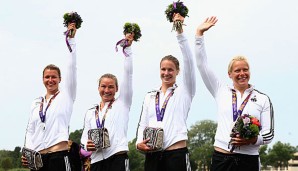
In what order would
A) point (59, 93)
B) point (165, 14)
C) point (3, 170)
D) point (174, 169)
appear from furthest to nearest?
point (3, 170), point (59, 93), point (165, 14), point (174, 169)

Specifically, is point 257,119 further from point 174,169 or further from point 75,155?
point 75,155

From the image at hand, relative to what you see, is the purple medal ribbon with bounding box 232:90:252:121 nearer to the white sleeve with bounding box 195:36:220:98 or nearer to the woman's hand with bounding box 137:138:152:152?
the white sleeve with bounding box 195:36:220:98

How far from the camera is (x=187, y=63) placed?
7.87 metres

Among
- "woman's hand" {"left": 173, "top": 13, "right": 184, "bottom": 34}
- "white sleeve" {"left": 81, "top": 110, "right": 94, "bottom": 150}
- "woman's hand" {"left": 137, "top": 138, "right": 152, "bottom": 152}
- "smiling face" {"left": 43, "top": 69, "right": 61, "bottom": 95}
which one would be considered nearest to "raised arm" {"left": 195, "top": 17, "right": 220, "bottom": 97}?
"woman's hand" {"left": 173, "top": 13, "right": 184, "bottom": 34}

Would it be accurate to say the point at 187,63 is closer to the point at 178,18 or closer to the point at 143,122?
the point at 178,18

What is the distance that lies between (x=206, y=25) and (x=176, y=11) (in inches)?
22.5

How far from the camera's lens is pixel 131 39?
8.66 m

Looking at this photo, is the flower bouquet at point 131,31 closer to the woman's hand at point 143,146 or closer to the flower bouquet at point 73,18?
the flower bouquet at point 73,18

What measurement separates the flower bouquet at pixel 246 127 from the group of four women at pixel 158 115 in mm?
106

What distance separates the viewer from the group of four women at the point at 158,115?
23.7 feet

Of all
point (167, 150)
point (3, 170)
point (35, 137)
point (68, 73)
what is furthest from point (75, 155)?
point (3, 170)

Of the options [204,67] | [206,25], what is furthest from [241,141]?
[206,25]

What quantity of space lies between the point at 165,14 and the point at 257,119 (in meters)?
2.32

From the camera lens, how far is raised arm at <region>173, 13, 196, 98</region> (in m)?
7.86
